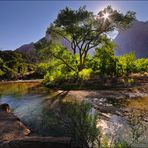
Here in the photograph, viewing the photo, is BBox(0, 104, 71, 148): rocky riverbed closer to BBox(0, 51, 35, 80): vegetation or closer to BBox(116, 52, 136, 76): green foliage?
BBox(116, 52, 136, 76): green foliage

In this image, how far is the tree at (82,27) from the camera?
35562mm

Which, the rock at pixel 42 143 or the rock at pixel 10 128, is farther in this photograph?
the rock at pixel 10 128

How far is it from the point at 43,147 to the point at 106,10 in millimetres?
31937

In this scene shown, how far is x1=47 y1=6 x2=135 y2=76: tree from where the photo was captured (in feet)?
117

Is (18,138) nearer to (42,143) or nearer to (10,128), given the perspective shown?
(42,143)

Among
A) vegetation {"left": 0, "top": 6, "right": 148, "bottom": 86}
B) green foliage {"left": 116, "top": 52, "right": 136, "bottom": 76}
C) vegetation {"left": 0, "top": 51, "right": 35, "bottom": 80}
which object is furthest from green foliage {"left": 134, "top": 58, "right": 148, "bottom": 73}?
vegetation {"left": 0, "top": 51, "right": 35, "bottom": 80}

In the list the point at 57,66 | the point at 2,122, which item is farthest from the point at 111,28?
the point at 2,122

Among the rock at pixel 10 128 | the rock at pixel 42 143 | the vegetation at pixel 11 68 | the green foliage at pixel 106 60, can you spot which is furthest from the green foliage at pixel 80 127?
the vegetation at pixel 11 68

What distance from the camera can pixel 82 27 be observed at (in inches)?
1405

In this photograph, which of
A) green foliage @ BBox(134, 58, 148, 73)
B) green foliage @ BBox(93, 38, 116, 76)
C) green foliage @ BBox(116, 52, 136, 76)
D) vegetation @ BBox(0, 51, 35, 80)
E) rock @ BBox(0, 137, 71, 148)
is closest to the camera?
rock @ BBox(0, 137, 71, 148)

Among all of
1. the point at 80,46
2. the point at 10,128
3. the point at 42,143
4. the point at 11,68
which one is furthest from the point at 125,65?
the point at 11,68

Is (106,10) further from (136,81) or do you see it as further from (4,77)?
(4,77)

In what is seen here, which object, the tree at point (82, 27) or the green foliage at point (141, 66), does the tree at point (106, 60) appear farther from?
the green foliage at point (141, 66)

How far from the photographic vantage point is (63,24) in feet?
118
